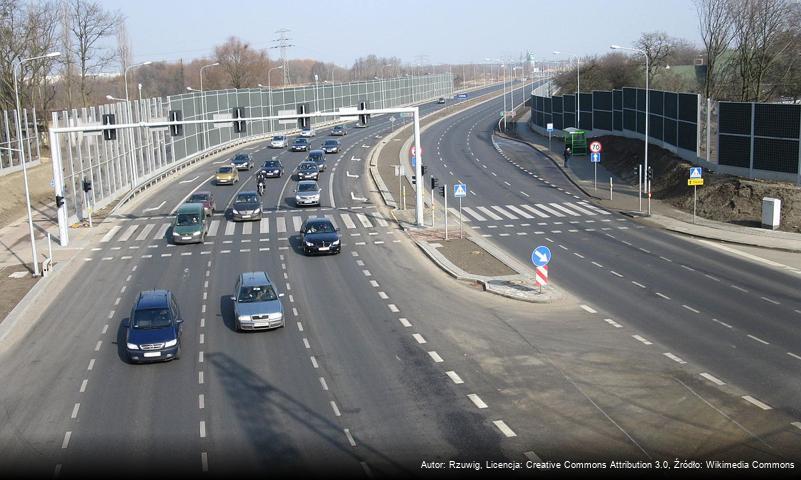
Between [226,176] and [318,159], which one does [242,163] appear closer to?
[318,159]

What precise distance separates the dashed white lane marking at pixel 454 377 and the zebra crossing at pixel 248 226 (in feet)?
74.3

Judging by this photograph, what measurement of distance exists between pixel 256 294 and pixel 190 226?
15.2 meters

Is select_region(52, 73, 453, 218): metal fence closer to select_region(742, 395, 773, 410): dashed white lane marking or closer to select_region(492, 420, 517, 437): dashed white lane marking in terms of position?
select_region(492, 420, 517, 437): dashed white lane marking

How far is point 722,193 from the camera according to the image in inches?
1794

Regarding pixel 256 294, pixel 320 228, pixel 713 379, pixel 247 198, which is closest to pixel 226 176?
pixel 247 198

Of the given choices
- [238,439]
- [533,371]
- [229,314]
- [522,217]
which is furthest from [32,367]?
[522,217]

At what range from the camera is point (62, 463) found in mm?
16984

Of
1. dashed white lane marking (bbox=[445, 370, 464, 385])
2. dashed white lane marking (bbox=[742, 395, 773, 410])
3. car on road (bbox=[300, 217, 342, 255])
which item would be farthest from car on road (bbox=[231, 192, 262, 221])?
dashed white lane marking (bbox=[742, 395, 773, 410])

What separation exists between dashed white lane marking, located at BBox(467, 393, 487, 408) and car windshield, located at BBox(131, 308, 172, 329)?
9498 mm

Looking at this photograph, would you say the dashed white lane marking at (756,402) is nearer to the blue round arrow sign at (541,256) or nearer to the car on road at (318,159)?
the blue round arrow sign at (541,256)

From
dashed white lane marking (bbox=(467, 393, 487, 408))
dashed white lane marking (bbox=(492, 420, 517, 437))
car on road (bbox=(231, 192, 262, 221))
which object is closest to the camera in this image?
dashed white lane marking (bbox=(492, 420, 517, 437))

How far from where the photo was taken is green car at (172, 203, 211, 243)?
40.8 m

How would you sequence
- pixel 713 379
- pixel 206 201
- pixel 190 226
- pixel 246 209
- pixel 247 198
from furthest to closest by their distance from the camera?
pixel 206 201 < pixel 247 198 < pixel 246 209 < pixel 190 226 < pixel 713 379

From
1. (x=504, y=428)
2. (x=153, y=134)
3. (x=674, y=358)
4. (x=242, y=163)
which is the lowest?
(x=674, y=358)
